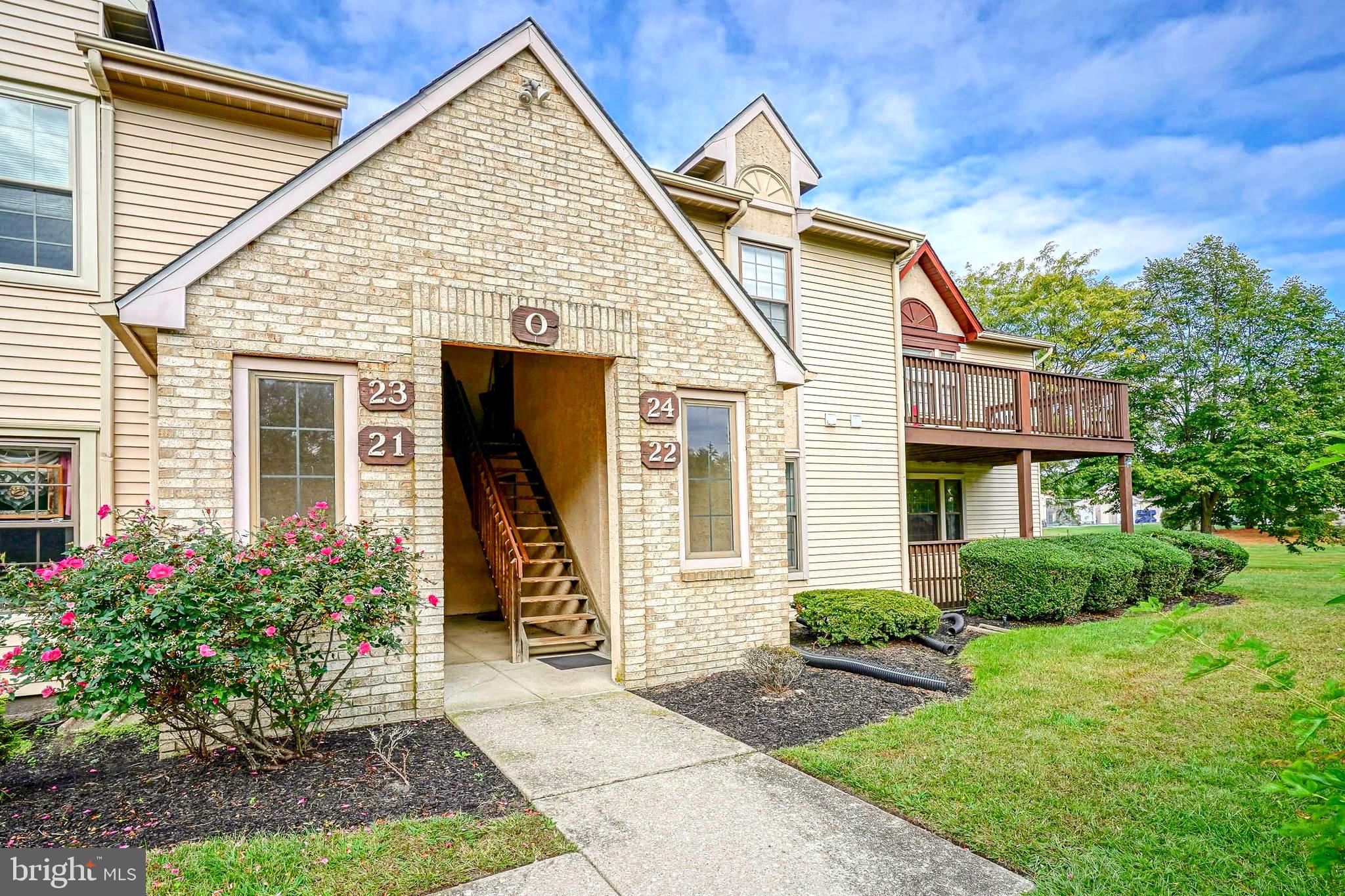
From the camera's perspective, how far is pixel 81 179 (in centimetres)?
708

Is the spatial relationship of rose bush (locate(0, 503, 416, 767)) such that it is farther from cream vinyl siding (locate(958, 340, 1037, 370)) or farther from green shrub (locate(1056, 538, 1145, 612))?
cream vinyl siding (locate(958, 340, 1037, 370))

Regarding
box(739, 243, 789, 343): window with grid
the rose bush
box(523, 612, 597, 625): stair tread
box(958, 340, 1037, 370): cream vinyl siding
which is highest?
box(739, 243, 789, 343): window with grid

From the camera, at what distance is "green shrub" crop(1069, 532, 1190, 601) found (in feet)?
40.1

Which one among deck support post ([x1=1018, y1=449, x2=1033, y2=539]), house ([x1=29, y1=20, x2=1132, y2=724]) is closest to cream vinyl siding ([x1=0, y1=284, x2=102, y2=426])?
house ([x1=29, y1=20, x2=1132, y2=724])

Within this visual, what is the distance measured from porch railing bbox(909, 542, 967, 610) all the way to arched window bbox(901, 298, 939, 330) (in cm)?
441

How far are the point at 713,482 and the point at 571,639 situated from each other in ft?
8.54

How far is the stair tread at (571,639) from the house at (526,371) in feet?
0.15

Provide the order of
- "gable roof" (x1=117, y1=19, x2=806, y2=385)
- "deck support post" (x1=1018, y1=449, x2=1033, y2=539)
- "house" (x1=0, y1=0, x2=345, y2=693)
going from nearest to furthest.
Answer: "gable roof" (x1=117, y1=19, x2=806, y2=385)
"house" (x1=0, y1=0, x2=345, y2=693)
"deck support post" (x1=1018, y1=449, x2=1033, y2=539)

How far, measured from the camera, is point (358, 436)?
566 cm

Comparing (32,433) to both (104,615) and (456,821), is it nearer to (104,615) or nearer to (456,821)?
(104,615)

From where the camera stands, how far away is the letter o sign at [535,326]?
6379mm

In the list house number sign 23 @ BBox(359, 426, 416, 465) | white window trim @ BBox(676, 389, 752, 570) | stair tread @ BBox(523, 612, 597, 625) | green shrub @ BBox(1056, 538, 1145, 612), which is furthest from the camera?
green shrub @ BBox(1056, 538, 1145, 612)

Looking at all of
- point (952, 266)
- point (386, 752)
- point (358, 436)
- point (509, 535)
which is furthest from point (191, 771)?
point (952, 266)

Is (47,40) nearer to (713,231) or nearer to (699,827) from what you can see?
(713,231)
